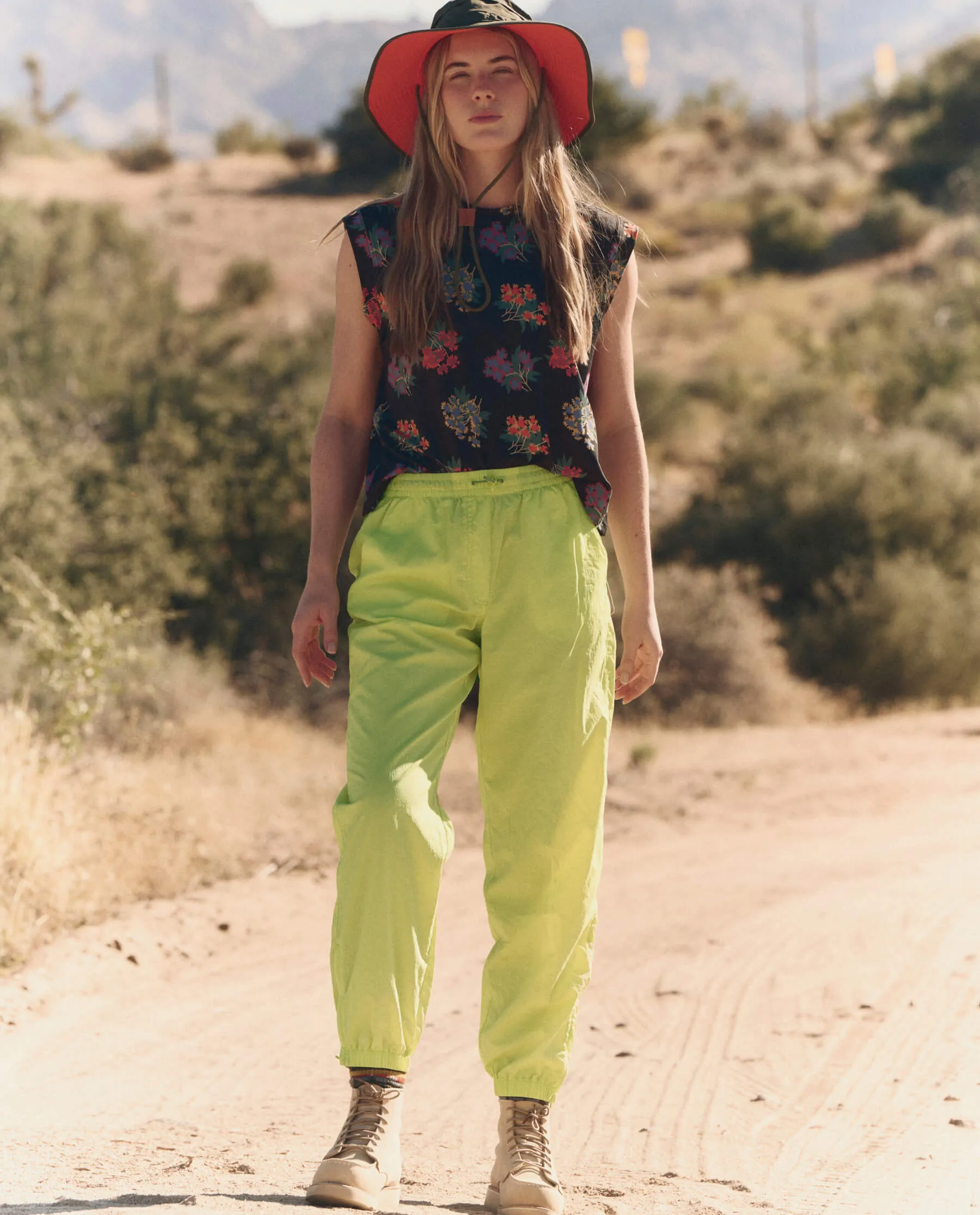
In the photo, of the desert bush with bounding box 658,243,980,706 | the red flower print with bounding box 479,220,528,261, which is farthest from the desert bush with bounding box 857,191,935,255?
the red flower print with bounding box 479,220,528,261

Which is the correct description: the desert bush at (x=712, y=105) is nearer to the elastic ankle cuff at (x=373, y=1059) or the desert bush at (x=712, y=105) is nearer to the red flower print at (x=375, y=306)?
the red flower print at (x=375, y=306)

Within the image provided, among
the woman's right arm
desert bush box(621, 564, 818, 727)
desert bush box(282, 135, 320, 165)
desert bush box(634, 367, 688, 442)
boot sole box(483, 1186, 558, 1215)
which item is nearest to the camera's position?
boot sole box(483, 1186, 558, 1215)

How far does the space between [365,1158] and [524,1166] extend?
1.03 feet

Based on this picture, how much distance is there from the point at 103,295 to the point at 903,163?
74.2 feet

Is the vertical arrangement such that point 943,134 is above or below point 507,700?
above

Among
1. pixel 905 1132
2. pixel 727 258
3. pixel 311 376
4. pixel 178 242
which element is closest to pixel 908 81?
pixel 727 258

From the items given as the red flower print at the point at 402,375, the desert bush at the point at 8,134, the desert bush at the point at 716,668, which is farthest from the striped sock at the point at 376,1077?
the desert bush at the point at 8,134

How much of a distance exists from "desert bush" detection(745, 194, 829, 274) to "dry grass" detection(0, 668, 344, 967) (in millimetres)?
25790

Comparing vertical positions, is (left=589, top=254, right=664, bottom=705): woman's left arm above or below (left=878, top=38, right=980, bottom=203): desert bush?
below

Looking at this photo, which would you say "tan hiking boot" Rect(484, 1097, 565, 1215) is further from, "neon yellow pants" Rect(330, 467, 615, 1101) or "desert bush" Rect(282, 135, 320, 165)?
"desert bush" Rect(282, 135, 320, 165)

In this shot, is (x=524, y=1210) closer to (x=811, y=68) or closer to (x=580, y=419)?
(x=580, y=419)

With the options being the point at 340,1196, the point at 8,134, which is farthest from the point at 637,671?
the point at 8,134

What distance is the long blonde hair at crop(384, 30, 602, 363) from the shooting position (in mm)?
2900

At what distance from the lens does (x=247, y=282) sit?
29266 mm
